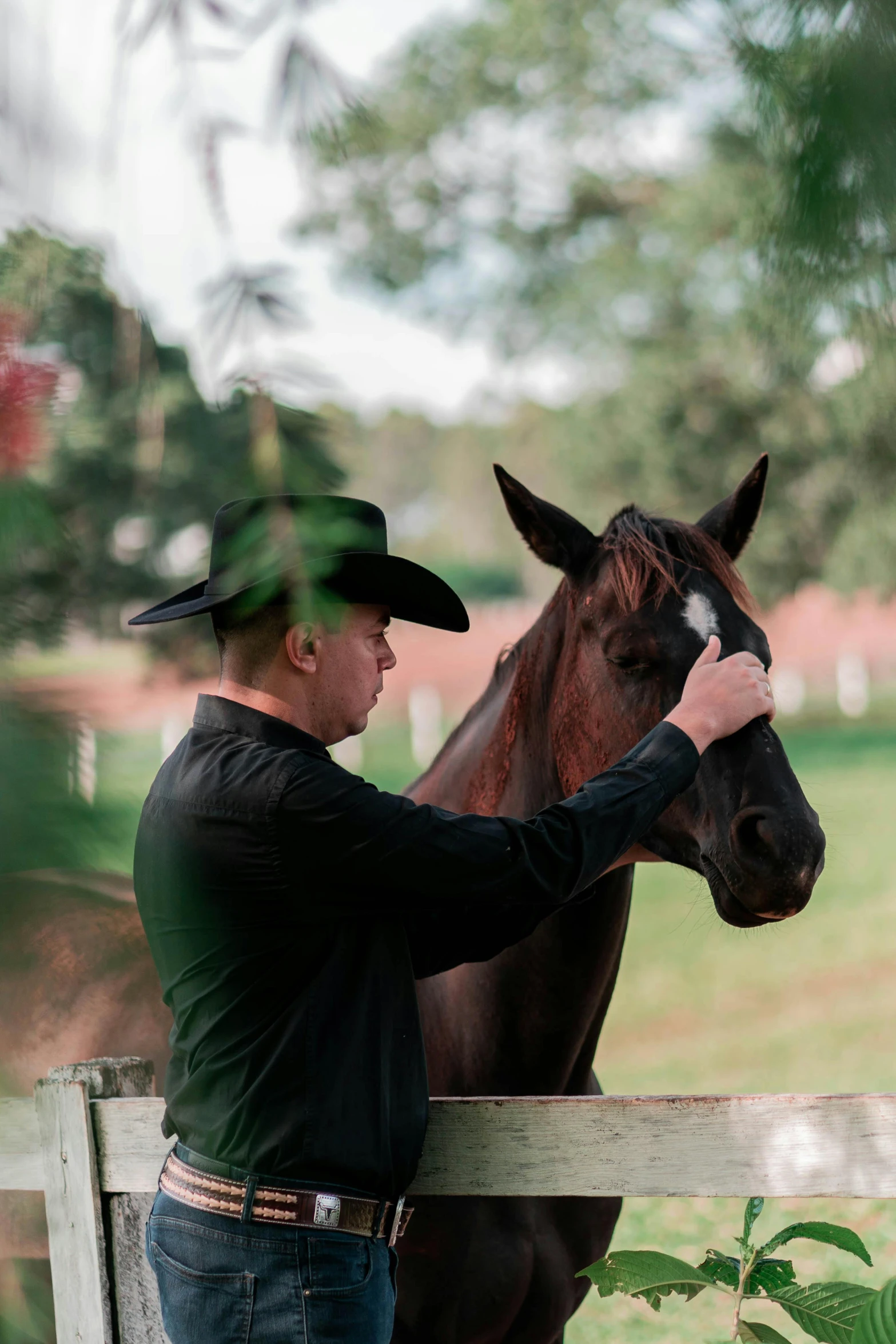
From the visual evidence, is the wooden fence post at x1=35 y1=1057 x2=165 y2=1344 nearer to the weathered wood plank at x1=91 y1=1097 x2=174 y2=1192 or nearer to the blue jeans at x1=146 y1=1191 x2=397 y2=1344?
the weathered wood plank at x1=91 y1=1097 x2=174 y2=1192

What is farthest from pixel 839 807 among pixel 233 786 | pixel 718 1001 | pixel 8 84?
pixel 8 84

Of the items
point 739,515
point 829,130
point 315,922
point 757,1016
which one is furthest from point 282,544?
point 757,1016

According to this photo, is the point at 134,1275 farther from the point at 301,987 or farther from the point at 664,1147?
the point at 664,1147

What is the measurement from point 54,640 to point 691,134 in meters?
0.72

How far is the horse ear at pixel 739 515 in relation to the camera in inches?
106

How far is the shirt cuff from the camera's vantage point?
6.08 feet

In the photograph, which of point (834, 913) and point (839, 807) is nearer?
point (834, 913)

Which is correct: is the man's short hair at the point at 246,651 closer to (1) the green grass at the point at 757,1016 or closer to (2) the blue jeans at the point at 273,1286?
(2) the blue jeans at the point at 273,1286

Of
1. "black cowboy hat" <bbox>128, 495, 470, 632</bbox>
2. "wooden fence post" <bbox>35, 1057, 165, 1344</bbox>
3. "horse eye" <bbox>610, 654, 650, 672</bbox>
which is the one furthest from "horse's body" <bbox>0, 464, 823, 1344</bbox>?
"black cowboy hat" <bbox>128, 495, 470, 632</bbox>

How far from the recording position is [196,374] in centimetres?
74

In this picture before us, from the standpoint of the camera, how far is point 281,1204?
1693 millimetres

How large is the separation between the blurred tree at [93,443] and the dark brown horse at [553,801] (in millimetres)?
1508

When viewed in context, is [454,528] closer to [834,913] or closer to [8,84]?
[8,84]

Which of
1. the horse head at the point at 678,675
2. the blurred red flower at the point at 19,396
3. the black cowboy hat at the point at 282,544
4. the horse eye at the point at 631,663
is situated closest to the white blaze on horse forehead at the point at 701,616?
the horse head at the point at 678,675
